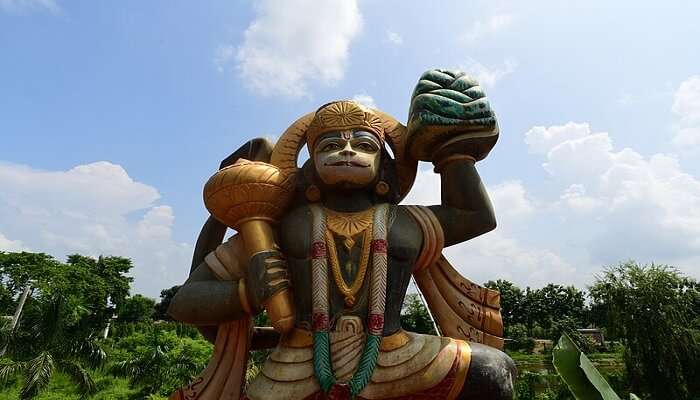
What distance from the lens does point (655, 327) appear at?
58.2 feet

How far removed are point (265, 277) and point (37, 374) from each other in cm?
1208

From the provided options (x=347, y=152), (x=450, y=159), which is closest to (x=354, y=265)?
(x=347, y=152)

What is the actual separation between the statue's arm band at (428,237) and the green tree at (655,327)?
1681 centimetres

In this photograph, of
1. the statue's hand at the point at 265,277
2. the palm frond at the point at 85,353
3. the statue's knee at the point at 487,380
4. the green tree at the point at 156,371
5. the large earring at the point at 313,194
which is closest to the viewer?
the statue's knee at the point at 487,380

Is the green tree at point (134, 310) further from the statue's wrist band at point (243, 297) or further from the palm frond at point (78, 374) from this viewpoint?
the statue's wrist band at point (243, 297)

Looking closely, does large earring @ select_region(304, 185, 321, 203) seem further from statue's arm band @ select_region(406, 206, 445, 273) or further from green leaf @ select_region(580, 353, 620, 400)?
green leaf @ select_region(580, 353, 620, 400)

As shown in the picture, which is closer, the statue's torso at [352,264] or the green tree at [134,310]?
the statue's torso at [352,264]

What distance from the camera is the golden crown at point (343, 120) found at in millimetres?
4230

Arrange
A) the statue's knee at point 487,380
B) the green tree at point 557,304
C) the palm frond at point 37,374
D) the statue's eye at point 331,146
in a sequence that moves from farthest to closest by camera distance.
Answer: the green tree at point 557,304 < the palm frond at point 37,374 < the statue's eye at point 331,146 < the statue's knee at point 487,380

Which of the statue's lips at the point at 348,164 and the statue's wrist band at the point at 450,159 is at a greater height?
the statue's wrist band at the point at 450,159

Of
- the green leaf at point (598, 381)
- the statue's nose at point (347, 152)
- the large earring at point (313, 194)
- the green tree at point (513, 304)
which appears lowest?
the green leaf at point (598, 381)

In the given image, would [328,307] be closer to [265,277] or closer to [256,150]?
[265,277]

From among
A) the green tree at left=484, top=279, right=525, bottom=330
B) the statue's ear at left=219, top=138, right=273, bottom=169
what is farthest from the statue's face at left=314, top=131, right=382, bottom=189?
the green tree at left=484, top=279, right=525, bottom=330

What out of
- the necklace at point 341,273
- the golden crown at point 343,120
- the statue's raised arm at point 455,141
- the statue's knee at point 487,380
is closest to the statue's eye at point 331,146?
the golden crown at point 343,120
